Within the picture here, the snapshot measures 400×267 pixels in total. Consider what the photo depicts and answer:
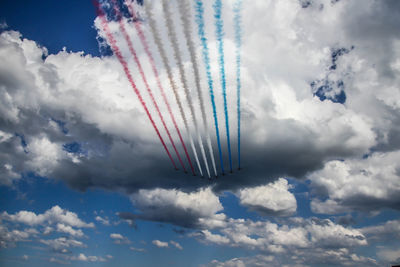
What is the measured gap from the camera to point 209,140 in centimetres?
5544

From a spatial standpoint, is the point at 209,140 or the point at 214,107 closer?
the point at 214,107

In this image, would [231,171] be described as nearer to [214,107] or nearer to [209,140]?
[209,140]

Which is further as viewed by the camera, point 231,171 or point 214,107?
point 231,171

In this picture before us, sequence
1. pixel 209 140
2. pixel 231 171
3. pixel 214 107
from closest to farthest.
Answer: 1. pixel 214 107
2. pixel 209 140
3. pixel 231 171

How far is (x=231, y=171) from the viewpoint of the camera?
6831 centimetres

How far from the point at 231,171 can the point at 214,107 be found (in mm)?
25010

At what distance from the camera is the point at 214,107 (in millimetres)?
47750

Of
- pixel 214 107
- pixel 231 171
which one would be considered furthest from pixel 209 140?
pixel 231 171

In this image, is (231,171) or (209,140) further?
(231,171)

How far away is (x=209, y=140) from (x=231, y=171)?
16.0 m

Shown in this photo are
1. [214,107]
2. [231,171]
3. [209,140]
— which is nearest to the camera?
[214,107]
